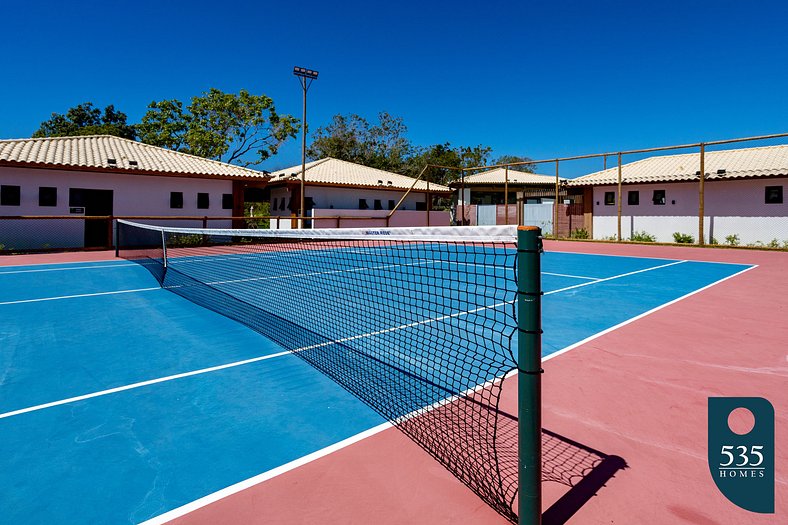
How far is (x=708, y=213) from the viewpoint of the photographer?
76.9 ft

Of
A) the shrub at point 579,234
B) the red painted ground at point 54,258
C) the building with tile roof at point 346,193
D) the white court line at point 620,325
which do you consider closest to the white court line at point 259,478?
the white court line at point 620,325

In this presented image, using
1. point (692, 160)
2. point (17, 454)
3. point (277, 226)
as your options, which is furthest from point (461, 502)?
point (692, 160)

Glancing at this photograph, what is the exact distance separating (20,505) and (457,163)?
5484cm

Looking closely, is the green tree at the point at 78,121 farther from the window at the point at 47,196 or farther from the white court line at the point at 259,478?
the white court line at the point at 259,478

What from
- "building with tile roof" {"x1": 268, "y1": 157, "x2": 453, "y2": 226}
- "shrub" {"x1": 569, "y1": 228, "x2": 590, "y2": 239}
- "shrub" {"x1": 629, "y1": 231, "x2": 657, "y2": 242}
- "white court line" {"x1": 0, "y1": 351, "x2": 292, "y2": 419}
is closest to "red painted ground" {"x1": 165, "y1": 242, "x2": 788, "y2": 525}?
"white court line" {"x1": 0, "y1": 351, "x2": 292, "y2": 419}

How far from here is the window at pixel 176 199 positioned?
22.4 metres

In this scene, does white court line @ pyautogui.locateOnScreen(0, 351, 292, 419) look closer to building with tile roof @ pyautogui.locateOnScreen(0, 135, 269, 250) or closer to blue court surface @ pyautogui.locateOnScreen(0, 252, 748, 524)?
blue court surface @ pyautogui.locateOnScreen(0, 252, 748, 524)

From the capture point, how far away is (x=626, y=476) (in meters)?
2.96

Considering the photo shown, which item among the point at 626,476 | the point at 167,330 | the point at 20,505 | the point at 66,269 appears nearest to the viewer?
the point at 20,505

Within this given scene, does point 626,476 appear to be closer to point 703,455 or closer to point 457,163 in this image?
point 703,455

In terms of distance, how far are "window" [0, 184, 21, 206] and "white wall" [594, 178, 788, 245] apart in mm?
28986

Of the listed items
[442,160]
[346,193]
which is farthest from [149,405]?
[442,160]

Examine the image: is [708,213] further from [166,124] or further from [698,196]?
[166,124]

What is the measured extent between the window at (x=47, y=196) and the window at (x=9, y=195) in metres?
0.72
